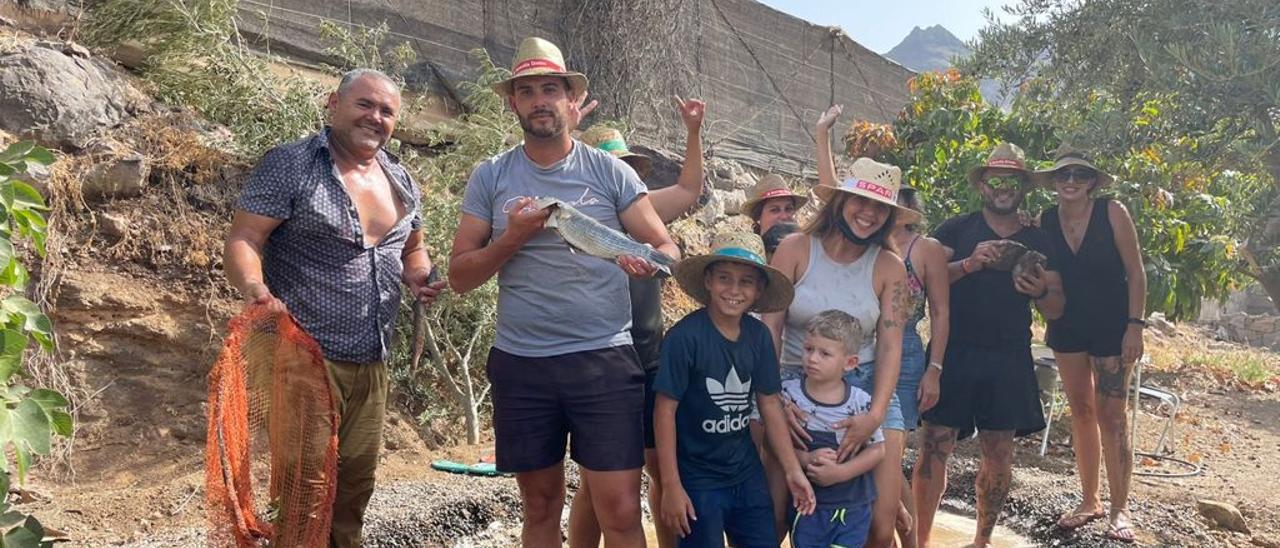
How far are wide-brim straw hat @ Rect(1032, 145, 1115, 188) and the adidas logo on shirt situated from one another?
217 centimetres

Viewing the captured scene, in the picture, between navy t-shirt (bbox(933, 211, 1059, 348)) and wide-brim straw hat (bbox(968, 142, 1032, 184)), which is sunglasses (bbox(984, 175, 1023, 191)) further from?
navy t-shirt (bbox(933, 211, 1059, 348))

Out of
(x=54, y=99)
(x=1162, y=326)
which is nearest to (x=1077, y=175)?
(x=54, y=99)

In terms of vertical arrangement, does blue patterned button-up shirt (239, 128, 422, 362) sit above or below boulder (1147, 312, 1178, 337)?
below

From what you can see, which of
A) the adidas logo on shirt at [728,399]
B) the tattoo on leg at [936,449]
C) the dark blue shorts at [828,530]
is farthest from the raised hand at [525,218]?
the tattoo on leg at [936,449]

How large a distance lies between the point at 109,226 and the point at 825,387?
391 centimetres

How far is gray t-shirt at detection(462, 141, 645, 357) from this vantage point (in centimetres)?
315

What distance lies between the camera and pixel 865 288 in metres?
3.63

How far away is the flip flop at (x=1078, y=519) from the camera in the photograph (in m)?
4.96

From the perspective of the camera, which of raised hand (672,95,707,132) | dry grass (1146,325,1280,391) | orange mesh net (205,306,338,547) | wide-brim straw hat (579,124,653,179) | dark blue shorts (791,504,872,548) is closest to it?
orange mesh net (205,306,338,547)

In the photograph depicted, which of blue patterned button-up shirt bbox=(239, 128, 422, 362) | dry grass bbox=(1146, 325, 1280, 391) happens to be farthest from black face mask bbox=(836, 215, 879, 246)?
dry grass bbox=(1146, 325, 1280, 391)

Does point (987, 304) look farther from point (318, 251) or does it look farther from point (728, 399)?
point (318, 251)

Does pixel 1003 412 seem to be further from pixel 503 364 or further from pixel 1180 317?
pixel 1180 317

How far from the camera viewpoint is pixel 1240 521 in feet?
16.8

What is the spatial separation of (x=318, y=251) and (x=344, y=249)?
0.08 metres
